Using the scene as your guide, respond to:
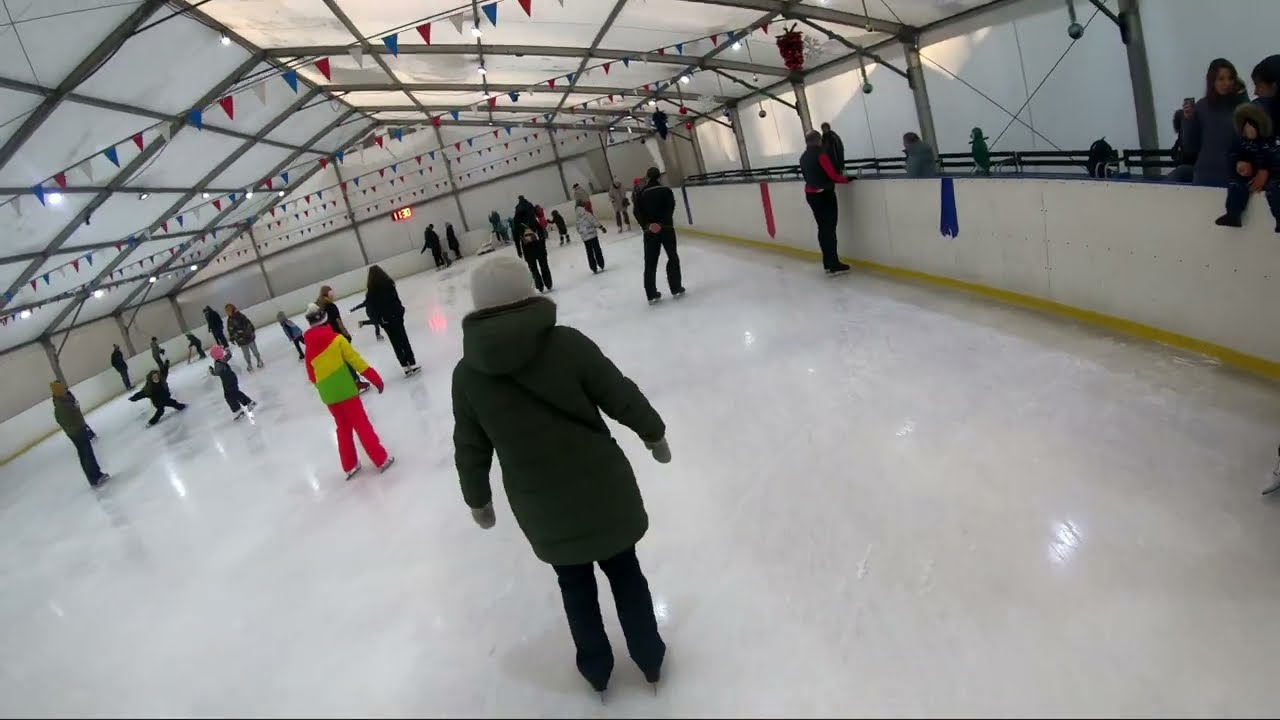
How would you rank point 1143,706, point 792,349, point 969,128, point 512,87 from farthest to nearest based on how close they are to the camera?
1. point 512,87
2. point 969,128
3. point 792,349
4. point 1143,706

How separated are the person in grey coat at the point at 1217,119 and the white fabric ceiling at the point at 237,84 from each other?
17.8ft

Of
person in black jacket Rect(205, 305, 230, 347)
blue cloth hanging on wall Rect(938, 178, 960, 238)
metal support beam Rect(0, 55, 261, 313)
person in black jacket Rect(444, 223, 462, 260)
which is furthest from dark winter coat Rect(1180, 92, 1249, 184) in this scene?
person in black jacket Rect(444, 223, 462, 260)

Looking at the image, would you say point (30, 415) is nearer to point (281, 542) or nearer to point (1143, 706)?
point (281, 542)

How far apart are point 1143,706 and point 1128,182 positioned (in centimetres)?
310

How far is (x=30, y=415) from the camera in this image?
37.3 feet

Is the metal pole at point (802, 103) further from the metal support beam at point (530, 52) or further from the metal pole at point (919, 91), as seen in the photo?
the metal pole at point (919, 91)

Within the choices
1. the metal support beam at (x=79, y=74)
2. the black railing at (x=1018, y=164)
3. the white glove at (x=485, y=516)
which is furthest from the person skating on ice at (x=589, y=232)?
the white glove at (x=485, y=516)

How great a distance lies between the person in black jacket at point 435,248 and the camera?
2080cm

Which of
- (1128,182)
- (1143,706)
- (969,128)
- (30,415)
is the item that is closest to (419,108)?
(30,415)

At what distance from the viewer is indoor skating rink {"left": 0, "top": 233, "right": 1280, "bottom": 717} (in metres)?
2.09

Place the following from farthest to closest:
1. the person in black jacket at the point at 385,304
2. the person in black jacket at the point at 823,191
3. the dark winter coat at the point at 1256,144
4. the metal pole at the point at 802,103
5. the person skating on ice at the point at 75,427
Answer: the metal pole at the point at 802,103 → the person in black jacket at the point at 385,304 → the person skating on ice at the point at 75,427 → the person in black jacket at the point at 823,191 → the dark winter coat at the point at 1256,144

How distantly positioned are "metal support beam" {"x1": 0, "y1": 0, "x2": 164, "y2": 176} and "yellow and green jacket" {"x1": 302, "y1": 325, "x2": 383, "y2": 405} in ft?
16.0

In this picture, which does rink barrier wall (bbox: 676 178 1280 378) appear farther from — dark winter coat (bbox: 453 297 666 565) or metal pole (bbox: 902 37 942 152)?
metal pole (bbox: 902 37 942 152)

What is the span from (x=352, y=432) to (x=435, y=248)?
1714 cm
